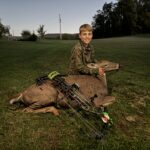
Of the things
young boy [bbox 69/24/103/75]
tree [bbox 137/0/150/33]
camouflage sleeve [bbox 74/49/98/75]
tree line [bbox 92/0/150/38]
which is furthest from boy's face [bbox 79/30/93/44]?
tree [bbox 137/0/150/33]

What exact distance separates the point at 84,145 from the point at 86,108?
1.18 m

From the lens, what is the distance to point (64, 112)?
650cm

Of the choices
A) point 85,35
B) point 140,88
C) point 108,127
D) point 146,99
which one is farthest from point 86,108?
point 140,88

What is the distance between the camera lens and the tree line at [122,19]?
96.3 meters

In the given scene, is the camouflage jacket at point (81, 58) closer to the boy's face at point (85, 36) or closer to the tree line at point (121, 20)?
the boy's face at point (85, 36)

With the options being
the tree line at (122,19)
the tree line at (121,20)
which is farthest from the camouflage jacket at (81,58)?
the tree line at (122,19)

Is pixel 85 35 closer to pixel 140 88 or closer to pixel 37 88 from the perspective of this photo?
pixel 37 88

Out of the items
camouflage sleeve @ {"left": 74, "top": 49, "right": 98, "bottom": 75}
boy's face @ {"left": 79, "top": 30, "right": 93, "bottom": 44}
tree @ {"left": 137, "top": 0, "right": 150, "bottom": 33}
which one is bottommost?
camouflage sleeve @ {"left": 74, "top": 49, "right": 98, "bottom": 75}

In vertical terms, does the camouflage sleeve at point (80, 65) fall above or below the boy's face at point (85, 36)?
below

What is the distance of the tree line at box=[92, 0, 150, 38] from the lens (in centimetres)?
9631

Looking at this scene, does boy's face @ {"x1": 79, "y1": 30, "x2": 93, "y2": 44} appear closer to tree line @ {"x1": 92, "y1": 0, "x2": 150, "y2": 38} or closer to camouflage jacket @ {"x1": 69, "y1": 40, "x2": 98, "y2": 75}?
camouflage jacket @ {"x1": 69, "y1": 40, "x2": 98, "y2": 75}

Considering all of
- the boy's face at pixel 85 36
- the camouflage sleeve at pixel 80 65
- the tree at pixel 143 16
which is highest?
the tree at pixel 143 16

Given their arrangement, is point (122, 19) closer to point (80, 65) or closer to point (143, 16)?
point (143, 16)

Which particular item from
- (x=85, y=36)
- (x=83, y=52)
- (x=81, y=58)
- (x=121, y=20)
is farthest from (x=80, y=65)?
(x=121, y=20)
